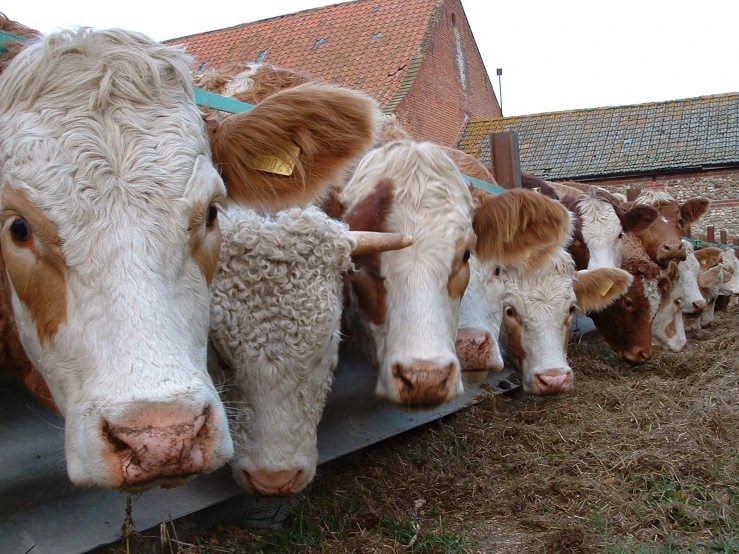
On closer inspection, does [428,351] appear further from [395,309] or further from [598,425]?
[598,425]

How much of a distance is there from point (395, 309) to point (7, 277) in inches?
62.1

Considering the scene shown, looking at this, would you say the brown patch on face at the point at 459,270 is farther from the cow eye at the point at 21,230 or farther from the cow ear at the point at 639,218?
the cow ear at the point at 639,218

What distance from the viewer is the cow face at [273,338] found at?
2.65m

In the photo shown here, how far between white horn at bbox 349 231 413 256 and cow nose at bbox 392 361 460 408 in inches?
19.5

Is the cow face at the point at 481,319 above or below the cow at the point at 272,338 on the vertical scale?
below

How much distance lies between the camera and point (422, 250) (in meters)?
3.30

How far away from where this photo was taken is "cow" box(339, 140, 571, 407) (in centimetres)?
298

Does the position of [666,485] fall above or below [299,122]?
below

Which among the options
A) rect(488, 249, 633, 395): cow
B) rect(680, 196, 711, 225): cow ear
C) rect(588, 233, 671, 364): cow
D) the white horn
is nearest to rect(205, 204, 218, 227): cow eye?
the white horn

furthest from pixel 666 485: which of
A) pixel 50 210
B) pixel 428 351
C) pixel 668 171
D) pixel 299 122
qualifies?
pixel 668 171

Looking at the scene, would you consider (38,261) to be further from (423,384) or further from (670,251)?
(670,251)

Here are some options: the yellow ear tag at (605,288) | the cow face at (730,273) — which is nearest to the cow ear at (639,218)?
the yellow ear tag at (605,288)

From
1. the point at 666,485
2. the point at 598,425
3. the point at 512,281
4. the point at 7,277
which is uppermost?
the point at 7,277

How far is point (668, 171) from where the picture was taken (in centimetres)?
2752
